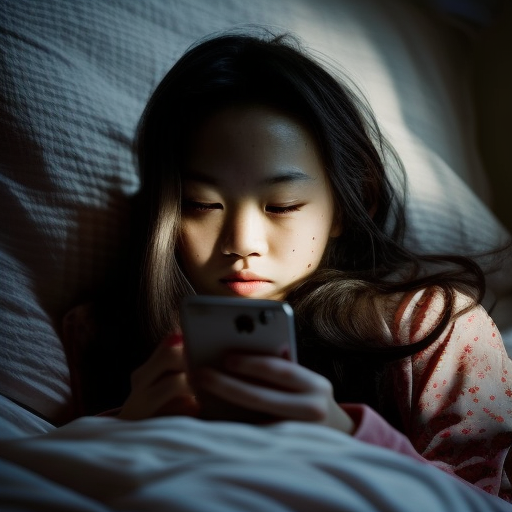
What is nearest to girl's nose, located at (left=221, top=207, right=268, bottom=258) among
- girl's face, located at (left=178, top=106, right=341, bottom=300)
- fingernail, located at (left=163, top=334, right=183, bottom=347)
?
girl's face, located at (left=178, top=106, right=341, bottom=300)

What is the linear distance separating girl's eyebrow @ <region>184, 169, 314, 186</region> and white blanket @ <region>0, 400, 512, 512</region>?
0.32 metres

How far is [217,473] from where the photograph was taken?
457 millimetres

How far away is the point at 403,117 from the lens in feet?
3.94

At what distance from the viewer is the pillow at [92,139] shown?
2.82ft

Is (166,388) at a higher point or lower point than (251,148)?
lower

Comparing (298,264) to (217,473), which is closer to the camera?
(217,473)

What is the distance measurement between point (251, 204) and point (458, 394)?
12.2 inches

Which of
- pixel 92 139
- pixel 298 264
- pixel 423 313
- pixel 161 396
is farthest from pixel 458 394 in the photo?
pixel 92 139

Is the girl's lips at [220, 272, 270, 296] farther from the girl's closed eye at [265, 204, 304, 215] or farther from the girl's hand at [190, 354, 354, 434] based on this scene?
the girl's hand at [190, 354, 354, 434]

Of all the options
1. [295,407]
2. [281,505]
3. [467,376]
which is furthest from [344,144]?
[281,505]

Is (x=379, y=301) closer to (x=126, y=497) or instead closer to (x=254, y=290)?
(x=254, y=290)

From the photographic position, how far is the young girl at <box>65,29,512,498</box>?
74 centimetres

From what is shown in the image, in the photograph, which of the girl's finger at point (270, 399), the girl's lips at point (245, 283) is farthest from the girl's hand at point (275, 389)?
the girl's lips at point (245, 283)

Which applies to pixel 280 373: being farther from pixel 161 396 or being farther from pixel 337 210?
pixel 337 210
